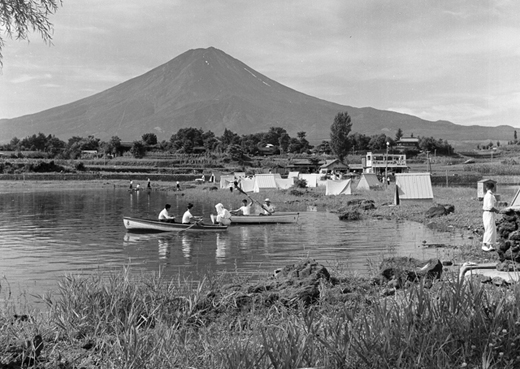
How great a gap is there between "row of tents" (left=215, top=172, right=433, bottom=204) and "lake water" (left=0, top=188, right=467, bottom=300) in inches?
215

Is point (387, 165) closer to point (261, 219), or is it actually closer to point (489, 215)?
point (261, 219)

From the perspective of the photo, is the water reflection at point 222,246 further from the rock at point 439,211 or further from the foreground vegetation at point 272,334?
the rock at point 439,211

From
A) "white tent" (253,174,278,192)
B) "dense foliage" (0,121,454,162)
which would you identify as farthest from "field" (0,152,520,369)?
"dense foliage" (0,121,454,162)

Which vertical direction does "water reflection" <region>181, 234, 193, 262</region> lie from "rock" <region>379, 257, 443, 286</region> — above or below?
below

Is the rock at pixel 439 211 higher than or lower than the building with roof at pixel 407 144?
lower

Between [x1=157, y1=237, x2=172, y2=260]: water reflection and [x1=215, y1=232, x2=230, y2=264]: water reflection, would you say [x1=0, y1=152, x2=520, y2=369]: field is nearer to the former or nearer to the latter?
[x1=215, y1=232, x2=230, y2=264]: water reflection

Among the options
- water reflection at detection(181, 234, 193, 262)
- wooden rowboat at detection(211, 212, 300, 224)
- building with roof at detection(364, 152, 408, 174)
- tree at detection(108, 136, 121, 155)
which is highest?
tree at detection(108, 136, 121, 155)

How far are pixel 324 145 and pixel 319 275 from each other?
12573 cm

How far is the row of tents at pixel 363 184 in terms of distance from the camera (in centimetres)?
3186

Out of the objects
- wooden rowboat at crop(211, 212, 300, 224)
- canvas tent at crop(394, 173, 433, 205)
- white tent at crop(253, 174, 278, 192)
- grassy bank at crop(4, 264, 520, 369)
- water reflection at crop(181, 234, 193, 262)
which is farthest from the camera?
white tent at crop(253, 174, 278, 192)

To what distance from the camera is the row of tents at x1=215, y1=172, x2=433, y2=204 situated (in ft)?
105

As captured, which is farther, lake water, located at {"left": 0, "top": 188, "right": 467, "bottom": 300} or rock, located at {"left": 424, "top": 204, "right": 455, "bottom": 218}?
rock, located at {"left": 424, "top": 204, "right": 455, "bottom": 218}

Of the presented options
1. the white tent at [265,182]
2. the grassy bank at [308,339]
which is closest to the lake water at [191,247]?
the grassy bank at [308,339]

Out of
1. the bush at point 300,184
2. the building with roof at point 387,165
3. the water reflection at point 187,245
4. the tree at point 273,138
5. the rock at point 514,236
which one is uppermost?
the tree at point 273,138
